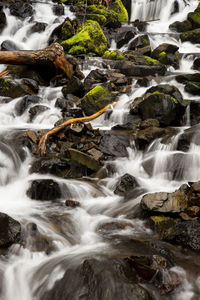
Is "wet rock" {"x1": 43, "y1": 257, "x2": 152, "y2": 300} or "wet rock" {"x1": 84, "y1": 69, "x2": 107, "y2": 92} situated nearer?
"wet rock" {"x1": 43, "y1": 257, "x2": 152, "y2": 300}

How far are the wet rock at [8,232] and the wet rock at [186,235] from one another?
6.94 ft

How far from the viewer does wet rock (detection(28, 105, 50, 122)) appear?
876cm

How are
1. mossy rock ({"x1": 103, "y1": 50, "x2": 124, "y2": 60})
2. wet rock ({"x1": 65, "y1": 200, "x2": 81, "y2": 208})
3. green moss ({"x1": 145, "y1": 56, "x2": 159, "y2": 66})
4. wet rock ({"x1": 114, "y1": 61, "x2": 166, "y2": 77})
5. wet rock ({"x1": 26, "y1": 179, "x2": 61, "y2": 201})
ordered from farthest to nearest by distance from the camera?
mossy rock ({"x1": 103, "y1": 50, "x2": 124, "y2": 60})
green moss ({"x1": 145, "y1": 56, "x2": 159, "y2": 66})
wet rock ({"x1": 114, "y1": 61, "x2": 166, "y2": 77})
wet rock ({"x1": 26, "y1": 179, "x2": 61, "y2": 201})
wet rock ({"x1": 65, "y1": 200, "x2": 81, "y2": 208})

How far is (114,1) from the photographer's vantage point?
77.3 feet

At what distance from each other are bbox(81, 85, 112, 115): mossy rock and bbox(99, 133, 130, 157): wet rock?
1828mm

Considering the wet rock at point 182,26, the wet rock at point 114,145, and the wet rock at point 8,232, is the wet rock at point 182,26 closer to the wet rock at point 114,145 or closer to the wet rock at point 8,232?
the wet rock at point 114,145

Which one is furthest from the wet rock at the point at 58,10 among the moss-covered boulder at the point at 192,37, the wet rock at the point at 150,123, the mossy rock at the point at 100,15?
the wet rock at the point at 150,123

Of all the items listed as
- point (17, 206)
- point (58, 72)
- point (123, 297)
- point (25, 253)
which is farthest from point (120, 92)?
point (123, 297)

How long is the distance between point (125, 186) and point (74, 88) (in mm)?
5168

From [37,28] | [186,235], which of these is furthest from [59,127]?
[37,28]

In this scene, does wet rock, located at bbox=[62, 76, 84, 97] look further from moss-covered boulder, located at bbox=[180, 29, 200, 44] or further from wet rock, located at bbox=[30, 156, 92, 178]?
moss-covered boulder, located at bbox=[180, 29, 200, 44]

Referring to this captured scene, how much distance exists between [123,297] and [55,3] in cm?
2265

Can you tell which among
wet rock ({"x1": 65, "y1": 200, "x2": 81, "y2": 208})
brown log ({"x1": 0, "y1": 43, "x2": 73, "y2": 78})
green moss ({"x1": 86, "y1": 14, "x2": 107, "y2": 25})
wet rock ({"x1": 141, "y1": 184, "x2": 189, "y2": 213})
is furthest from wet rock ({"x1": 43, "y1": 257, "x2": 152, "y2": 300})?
green moss ({"x1": 86, "y1": 14, "x2": 107, "y2": 25})

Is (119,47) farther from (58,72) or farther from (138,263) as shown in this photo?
(138,263)
